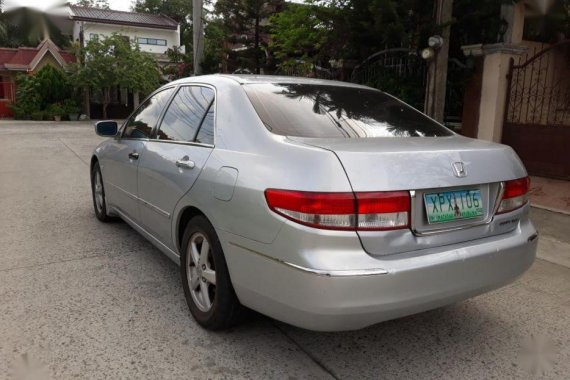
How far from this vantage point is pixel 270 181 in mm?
2424

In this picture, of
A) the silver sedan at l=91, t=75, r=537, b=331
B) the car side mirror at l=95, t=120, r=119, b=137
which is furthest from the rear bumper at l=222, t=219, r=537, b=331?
the car side mirror at l=95, t=120, r=119, b=137

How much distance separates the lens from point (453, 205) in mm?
2521

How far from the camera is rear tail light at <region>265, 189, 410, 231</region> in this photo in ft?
7.43

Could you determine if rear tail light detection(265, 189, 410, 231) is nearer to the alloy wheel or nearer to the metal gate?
the alloy wheel

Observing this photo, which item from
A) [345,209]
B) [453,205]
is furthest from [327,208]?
[453,205]

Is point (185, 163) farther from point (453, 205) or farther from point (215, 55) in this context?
point (215, 55)

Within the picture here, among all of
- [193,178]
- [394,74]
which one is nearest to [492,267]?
[193,178]

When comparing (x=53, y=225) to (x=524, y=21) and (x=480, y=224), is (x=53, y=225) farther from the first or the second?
(x=524, y=21)

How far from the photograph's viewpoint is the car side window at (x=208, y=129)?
10.1 ft

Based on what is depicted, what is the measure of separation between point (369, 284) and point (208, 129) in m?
1.50

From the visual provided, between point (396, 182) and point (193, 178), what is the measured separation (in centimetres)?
129

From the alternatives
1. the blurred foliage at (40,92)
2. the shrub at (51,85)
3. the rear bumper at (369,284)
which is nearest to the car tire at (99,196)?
the rear bumper at (369,284)

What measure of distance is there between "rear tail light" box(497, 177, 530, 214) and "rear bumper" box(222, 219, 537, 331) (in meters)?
0.21

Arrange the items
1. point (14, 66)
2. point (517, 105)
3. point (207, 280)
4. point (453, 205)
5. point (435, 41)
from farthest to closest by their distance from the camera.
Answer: point (14, 66), point (517, 105), point (435, 41), point (207, 280), point (453, 205)
